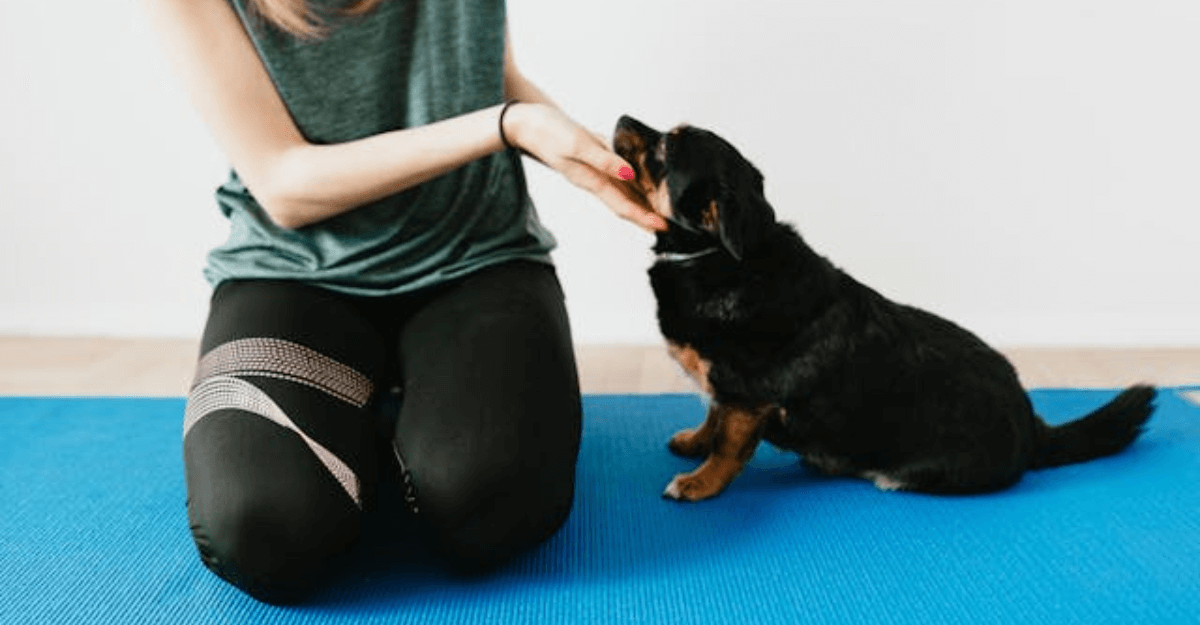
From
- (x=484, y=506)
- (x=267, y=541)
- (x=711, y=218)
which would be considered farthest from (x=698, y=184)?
(x=267, y=541)

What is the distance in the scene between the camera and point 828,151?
250 centimetres

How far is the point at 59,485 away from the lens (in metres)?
1.73

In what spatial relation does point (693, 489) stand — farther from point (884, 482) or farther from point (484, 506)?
point (484, 506)

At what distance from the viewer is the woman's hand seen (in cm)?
139

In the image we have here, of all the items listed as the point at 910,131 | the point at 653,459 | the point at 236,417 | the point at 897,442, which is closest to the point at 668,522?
the point at 653,459

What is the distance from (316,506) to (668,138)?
83cm

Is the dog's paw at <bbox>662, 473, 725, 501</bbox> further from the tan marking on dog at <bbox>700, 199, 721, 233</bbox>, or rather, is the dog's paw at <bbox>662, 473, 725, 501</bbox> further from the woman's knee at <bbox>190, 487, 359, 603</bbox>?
the woman's knee at <bbox>190, 487, 359, 603</bbox>

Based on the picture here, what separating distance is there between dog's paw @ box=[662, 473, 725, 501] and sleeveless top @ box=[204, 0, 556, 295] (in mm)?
524

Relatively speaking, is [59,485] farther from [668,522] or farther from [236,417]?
[668,522]

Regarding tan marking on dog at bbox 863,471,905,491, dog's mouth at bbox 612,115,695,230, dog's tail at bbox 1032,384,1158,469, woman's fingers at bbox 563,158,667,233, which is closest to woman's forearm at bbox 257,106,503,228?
woman's fingers at bbox 563,158,667,233

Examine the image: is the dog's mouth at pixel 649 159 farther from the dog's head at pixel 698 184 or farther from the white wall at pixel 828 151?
the white wall at pixel 828 151

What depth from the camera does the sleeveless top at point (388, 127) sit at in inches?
60.4

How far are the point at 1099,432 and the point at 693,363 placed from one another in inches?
33.2

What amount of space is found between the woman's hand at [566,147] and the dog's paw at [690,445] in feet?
1.93
